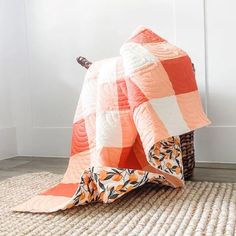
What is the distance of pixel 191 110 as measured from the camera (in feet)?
3.82

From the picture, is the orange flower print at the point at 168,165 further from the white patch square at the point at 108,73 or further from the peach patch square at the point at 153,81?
the white patch square at the point at 108,73

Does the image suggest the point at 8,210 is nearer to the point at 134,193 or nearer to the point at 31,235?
the point at 31,235

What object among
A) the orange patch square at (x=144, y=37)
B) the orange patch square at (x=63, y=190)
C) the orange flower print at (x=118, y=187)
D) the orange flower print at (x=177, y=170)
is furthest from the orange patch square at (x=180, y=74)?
the orange patch square at (x=63, y=190)

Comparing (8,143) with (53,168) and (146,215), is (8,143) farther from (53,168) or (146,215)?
(146,215)

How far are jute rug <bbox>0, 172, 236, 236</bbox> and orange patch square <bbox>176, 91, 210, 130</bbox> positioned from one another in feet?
0.66

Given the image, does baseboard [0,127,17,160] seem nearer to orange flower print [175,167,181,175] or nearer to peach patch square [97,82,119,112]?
peach patch square [97,82,119,112]

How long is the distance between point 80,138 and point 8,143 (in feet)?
2.71

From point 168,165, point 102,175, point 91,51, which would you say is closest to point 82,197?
point 102,175

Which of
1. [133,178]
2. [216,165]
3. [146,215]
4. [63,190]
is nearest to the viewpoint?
[146,215]

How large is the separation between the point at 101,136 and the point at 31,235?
39 cm

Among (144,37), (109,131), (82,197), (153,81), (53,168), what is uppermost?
(144,37)

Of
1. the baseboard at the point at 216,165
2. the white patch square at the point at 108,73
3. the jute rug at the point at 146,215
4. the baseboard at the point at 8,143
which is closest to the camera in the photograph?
the jute rug at the point at 146,215

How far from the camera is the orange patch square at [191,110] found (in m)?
1.13

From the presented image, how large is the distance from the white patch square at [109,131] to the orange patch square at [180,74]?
20cm
